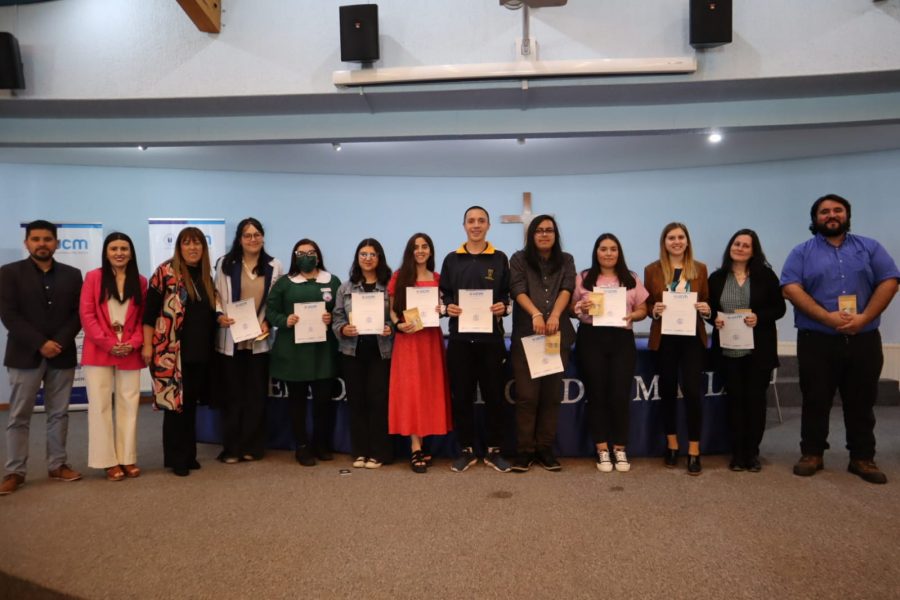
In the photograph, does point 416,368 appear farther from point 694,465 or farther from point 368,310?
point 694,465

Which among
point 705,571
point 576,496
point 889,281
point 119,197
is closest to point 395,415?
point 576,496

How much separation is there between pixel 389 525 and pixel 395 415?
942mm

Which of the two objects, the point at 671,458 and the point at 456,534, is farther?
the point at 671,458

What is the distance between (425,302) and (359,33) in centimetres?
205

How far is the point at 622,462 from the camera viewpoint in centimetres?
352

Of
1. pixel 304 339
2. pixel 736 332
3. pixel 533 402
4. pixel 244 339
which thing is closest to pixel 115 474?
pixel 244 339

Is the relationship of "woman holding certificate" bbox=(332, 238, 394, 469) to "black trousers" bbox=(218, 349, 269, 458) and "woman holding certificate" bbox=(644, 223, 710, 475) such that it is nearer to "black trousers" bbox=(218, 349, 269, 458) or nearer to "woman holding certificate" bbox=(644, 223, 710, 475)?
"black trousers" bbox=(218, 349, 269, 458)

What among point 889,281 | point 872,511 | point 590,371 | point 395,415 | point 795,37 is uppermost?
point 795,37

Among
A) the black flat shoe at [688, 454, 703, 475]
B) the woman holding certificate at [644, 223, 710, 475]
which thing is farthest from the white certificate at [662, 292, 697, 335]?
the black flat shoe at [688, 454, 703, 475]

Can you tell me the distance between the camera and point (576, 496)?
3.06m

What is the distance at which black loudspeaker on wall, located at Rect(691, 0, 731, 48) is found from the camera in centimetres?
369

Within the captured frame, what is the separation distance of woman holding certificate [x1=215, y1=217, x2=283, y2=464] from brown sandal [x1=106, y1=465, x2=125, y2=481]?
0.62 metres

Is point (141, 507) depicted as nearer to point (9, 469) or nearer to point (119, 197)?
point (9, 469)

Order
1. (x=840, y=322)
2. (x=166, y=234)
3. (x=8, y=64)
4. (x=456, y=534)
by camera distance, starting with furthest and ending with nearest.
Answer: (x=166, y=234) → (x=8, y=64) → (x=840, y=322) → (x=456, y=534)
